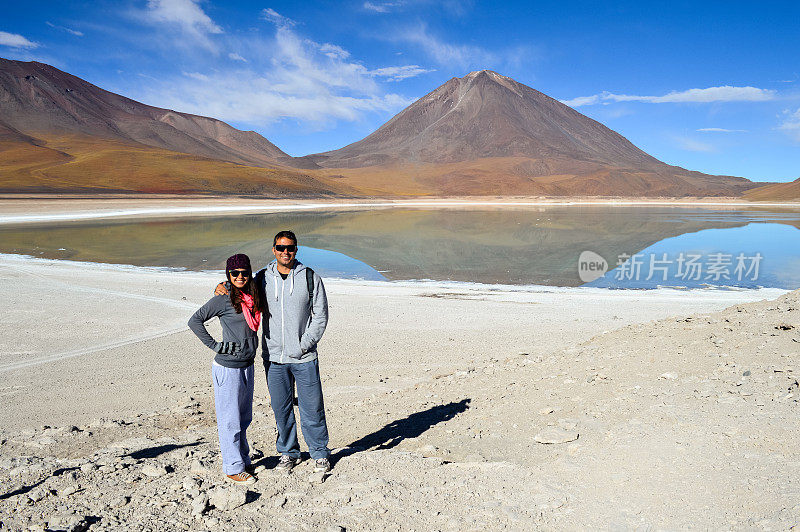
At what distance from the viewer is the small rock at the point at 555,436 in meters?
3.81

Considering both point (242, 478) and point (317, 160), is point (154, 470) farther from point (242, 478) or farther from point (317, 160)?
point (317, 160)

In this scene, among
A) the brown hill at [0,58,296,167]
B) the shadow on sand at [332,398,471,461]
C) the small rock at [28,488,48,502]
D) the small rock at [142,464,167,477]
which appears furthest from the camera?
the brown hill at [0,58,296,167]

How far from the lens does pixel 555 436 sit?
386 centimetres

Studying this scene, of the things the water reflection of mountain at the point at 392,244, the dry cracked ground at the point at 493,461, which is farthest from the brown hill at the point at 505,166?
the dry cracked ground at the point at 493,461

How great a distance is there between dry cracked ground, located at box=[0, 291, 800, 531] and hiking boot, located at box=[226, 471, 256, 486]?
64mm

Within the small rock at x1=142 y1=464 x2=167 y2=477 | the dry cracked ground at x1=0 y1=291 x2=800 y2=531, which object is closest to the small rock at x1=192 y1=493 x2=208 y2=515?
the dry cracked ground at x1=0 y1=291 x2=800 y2=531

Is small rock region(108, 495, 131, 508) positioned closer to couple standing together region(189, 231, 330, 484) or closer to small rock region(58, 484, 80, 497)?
small rock region(58, 484, 80, 497)

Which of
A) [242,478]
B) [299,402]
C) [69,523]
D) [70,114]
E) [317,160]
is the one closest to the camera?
[69,523]

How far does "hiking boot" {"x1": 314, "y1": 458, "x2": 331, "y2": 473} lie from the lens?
3466 mm

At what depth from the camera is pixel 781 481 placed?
9.65 feet

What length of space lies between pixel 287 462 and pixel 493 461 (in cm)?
136

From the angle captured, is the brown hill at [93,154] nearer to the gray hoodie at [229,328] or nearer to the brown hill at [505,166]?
the brown hill at [505,166]

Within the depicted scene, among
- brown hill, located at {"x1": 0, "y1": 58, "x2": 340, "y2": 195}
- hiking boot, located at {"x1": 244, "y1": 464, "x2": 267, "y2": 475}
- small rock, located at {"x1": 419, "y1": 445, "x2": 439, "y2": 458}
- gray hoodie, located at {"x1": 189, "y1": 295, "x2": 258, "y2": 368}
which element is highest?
brown hill, located at {"x1": 0, "y1": 58, "x2": 340, "y2": 195}

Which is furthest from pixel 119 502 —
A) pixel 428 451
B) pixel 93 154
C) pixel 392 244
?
pixel 93 154
